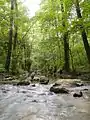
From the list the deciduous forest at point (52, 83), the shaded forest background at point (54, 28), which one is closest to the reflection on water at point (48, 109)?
the deciduous forest at point (52, 83)

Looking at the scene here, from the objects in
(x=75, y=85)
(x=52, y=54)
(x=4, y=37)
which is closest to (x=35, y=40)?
(x=52, y=54)

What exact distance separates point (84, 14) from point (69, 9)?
5.87ft

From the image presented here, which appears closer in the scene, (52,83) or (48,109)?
(48,109)

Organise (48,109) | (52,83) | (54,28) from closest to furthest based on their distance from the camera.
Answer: (48,109)
(52,83)
(54,28)

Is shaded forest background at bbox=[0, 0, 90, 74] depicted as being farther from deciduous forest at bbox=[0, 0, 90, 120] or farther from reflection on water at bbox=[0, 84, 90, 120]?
reflection on water at bbox=[0, 84, 90, 120]

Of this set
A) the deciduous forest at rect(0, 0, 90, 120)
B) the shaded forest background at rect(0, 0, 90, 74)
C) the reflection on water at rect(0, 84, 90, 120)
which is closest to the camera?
the reflection on water at rect(0, 84, 90, 120)

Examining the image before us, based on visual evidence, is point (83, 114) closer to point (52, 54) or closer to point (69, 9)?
point (69, 9)

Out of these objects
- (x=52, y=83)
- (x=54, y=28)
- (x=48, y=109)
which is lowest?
(x=48, y=109)

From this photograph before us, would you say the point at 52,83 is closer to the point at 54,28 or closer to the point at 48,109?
the point at 48,109

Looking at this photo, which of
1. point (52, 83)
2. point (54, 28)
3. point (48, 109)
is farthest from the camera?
point (54, 28)

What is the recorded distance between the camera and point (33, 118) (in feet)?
16.3

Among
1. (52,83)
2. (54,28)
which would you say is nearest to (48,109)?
(52,83)

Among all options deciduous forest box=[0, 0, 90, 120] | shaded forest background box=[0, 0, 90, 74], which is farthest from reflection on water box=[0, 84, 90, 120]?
shaded forest background box=[0, 0, 90, 74]

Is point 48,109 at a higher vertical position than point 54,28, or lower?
lower
